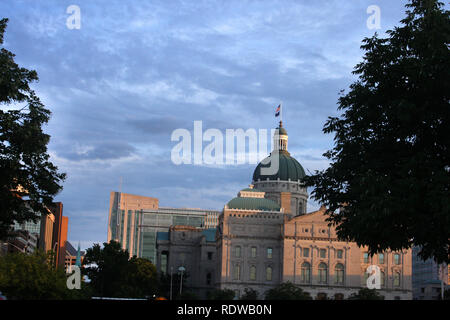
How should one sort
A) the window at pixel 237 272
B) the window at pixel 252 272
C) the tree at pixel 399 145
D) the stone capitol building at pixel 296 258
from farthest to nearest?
1. the window at pixel 252 272
2. the window at pixel 237 272
3. the stone capitol building at pixel 296 258
4. the tree at pixel 399 145

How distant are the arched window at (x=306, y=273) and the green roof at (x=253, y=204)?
59.4 feet

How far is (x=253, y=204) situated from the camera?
165750 millimetres

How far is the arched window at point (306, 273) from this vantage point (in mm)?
151625

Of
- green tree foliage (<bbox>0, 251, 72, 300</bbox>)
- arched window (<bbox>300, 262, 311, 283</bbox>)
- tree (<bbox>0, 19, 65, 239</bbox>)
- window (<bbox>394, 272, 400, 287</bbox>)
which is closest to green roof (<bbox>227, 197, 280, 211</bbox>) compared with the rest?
arched window (<bbox>300, 262, 311, 283</bbox>)

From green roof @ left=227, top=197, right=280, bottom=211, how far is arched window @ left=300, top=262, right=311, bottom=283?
1810cm

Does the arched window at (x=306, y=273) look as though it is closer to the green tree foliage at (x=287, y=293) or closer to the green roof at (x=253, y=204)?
the green tree foliage at (x=287, y=293)

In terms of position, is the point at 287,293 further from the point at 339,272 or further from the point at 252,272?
the point at 339,272

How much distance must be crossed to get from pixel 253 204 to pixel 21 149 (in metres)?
131

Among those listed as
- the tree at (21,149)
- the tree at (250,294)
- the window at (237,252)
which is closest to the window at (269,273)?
the tree at (250,294)

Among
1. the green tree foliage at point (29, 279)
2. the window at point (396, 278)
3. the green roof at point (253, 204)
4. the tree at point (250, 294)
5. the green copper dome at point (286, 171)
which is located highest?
the green copper dome at point (286, 171)

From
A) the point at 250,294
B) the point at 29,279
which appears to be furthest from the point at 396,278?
the point at 29,279

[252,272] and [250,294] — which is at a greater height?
[252,272]
